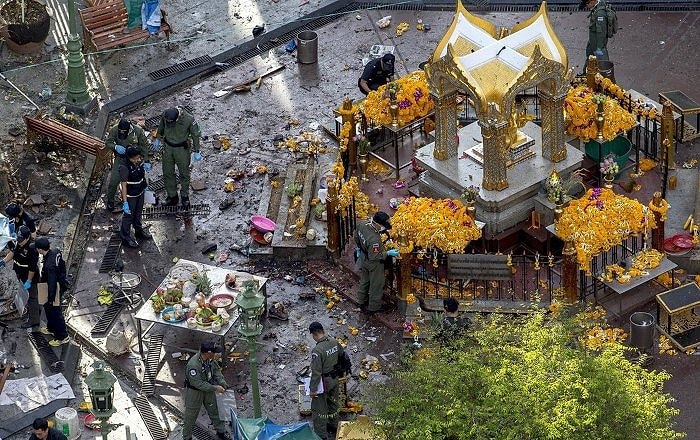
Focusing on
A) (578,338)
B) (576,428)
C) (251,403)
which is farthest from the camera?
(251,403)

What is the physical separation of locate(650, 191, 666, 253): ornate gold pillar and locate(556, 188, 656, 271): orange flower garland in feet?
0.28

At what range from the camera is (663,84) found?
31406 mm

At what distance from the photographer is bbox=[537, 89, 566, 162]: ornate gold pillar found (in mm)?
26281

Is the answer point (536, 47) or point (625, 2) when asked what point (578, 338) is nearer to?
point (536, 47)

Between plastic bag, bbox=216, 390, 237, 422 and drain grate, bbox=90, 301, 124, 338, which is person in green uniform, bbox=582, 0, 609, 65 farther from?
plastic bag, bbox=216, 390, 237, 422

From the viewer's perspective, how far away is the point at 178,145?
27.8 m

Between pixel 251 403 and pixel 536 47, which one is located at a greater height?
pixel 536 47

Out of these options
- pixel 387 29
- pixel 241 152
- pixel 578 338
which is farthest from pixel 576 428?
pixel 387 29

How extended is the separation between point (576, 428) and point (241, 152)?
12.4 meters

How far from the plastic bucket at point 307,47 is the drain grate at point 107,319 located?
8569 mm

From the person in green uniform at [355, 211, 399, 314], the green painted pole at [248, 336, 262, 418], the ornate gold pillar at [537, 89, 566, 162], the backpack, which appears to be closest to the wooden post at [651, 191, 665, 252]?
the ornate gold pillar at [537, 89, 566, 162]

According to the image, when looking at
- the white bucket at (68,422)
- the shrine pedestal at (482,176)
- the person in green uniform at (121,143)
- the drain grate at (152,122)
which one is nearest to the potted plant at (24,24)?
the drain grate at (152,122)

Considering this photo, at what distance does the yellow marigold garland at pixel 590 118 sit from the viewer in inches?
1089

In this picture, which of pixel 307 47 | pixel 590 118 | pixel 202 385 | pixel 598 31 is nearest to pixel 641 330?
pixel 590 118
